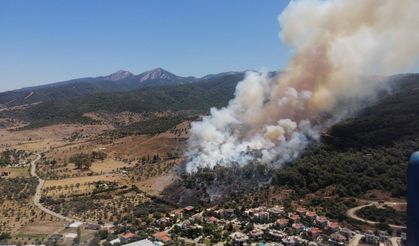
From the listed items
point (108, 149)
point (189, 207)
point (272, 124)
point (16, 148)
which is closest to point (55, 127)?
point (16, 148)

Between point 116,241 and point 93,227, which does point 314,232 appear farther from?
point 93,227

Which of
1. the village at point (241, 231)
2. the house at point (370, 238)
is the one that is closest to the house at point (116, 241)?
the village at point (241, 231)

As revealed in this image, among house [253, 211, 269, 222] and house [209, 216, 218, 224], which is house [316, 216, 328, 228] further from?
house [209, 216, 218, 224]

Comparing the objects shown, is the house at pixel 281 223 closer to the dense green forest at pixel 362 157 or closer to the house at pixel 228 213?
the house at pixel 228 213

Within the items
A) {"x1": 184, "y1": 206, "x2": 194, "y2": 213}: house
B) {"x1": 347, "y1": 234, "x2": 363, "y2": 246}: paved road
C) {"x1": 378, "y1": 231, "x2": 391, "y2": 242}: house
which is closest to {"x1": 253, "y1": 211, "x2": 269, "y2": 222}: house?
{"x1": 184, "y1": 206, "x2": 194, "y2": 213}: house

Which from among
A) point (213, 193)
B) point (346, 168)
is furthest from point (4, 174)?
point (346, 168)

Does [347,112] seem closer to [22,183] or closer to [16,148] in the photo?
[22,183]

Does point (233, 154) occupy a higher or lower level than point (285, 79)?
lower
